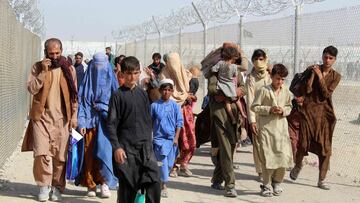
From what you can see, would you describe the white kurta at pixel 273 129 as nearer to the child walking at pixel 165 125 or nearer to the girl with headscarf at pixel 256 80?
the girl with headscarf at pixel 256 80

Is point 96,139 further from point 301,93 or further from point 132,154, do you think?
point 301,93

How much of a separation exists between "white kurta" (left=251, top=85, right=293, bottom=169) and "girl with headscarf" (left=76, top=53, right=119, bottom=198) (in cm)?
157

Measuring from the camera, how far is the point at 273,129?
6.82m

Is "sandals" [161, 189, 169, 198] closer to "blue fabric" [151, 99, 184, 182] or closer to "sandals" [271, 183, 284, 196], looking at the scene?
"blue fabric" [151, 99, 184, 182]

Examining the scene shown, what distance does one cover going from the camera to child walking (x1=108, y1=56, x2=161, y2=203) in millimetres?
5023

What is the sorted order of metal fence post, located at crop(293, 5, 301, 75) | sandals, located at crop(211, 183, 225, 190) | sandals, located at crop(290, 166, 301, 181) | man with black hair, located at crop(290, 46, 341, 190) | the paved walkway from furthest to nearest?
1. metal fence post, located at crop(293, 5, 301, 75)
2. sandals, located at crop(290, 166, 301, 181)
3. man with black hair, located at crop(290, 46, 341, 190)
4. sandals, located at crop(211, 183, 225, 190)
5. the paved walkway

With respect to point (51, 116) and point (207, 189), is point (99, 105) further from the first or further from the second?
point (207, 189)

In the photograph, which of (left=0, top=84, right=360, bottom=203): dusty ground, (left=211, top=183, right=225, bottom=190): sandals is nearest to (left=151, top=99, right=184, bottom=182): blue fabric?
(left=0, top=84, right=360, bottom=203): dusty ground

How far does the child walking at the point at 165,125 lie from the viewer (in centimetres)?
662

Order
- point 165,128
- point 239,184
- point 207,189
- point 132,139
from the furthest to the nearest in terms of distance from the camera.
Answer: point 239,184 < point 207,189 < point 165,128 < point 132,139

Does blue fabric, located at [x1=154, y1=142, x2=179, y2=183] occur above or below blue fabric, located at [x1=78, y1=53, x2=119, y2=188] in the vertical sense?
below

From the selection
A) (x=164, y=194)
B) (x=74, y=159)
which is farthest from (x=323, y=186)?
(x=74, y=159)

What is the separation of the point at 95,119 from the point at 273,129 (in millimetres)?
1883

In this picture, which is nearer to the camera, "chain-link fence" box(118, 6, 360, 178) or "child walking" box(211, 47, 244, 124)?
"child walking" box(211, 47, 244, 124)
